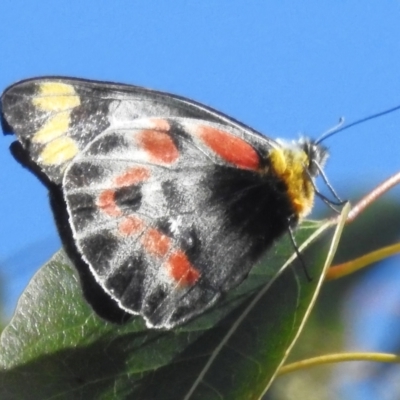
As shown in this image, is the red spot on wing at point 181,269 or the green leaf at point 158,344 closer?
the green leaf at point 158,344

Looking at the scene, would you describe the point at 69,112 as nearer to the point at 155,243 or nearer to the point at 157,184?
the point at 157,184

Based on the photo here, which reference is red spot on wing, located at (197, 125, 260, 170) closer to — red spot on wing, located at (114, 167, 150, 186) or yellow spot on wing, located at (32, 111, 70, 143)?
red spot on wing, located at (114, 167, 150, 186)

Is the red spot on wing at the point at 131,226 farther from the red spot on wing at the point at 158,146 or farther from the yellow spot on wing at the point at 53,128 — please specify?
the yellow spot on wing at the point at 53,128

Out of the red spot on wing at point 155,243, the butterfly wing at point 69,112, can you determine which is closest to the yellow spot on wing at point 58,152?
the butterfly wing at point 69,112

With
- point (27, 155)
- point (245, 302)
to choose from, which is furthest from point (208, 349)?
point (27, 155)

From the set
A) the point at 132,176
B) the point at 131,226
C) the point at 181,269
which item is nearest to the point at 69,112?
the point at 132,176

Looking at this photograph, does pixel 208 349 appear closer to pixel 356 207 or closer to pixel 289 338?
pixel 289 338
